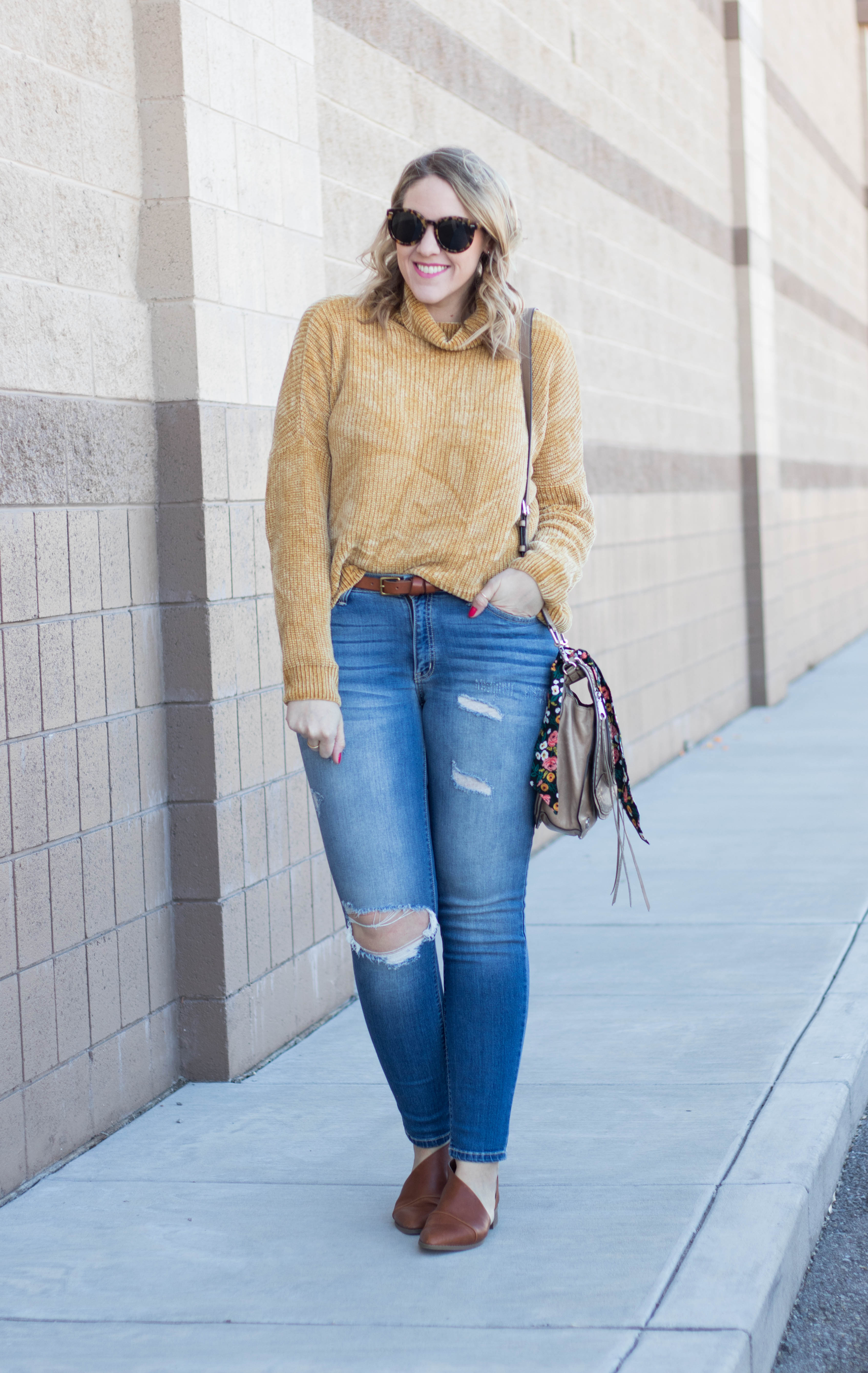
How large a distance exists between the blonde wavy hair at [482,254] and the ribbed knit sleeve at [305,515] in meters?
0.13

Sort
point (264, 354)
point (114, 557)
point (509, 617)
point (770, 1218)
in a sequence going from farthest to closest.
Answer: point (264, 354), point (114, 557), point (770, 1218), point (509, 617)

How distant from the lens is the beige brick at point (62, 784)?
394 centimetres

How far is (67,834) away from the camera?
158 inches

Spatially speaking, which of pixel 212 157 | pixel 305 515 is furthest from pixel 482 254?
pixel 212 157

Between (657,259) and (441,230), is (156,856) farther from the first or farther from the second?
(657,259)

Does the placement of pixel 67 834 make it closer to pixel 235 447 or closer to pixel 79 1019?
pixel 79 1019

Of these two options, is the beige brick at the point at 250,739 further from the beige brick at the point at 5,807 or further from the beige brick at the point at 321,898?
the beige brick at the point at 5,807

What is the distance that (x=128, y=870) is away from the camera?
4.30 metres

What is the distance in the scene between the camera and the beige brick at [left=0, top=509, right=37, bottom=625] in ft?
12.4

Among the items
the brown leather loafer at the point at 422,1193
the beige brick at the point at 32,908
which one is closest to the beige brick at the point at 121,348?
the beige brick at the point at 32,908

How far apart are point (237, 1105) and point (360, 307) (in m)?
2.08

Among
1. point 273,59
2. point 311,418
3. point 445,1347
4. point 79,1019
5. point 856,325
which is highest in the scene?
point 856,325

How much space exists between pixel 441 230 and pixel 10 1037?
1.94m

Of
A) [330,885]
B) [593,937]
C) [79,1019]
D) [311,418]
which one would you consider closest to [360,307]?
[311,418]
